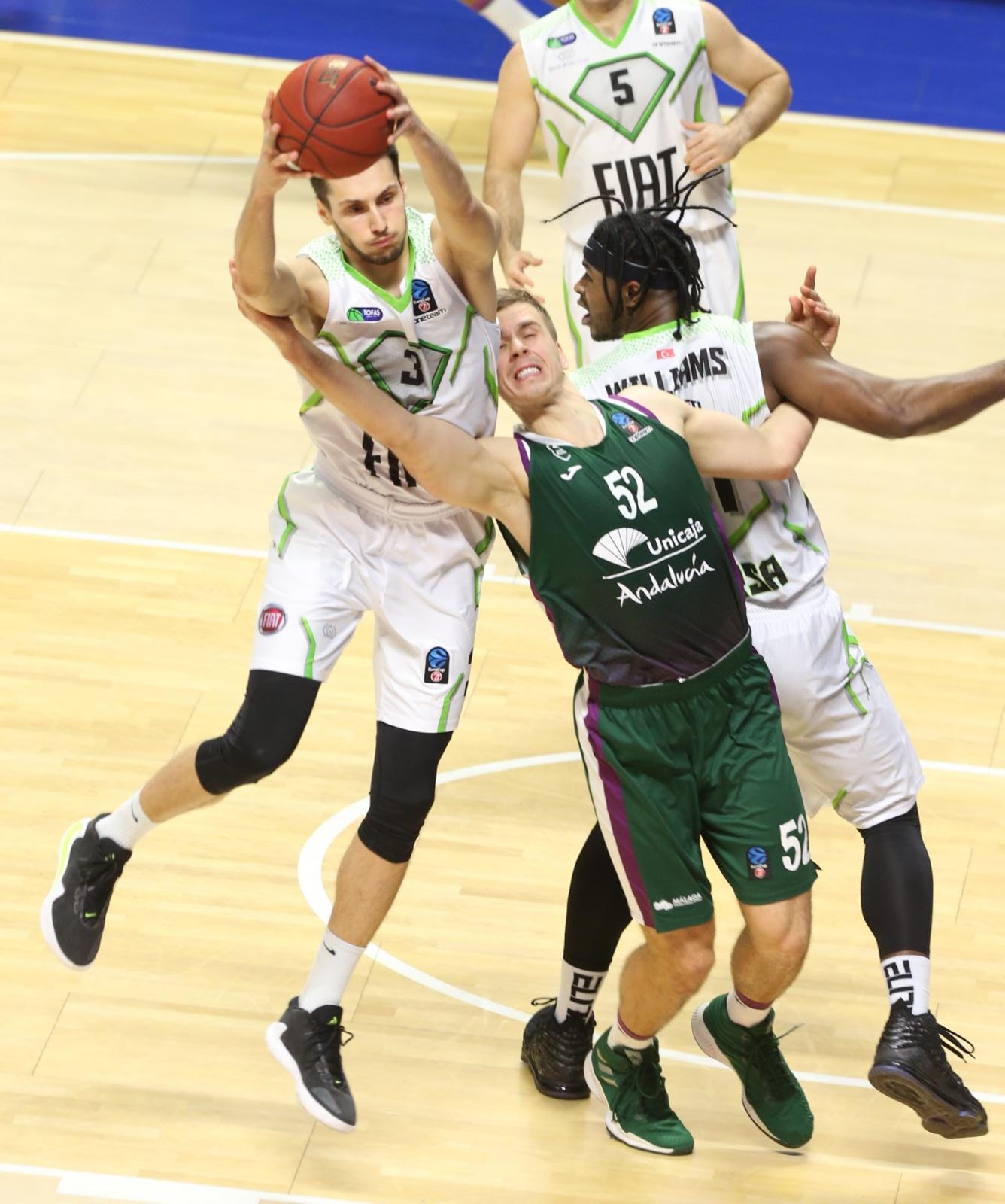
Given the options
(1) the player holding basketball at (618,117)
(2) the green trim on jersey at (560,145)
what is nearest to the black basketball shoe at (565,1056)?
(1) the player holding basketball at (618,117)

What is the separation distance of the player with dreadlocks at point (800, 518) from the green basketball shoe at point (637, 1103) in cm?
21

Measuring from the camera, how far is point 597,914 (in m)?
5.01

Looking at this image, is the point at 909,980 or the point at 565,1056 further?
the point at 565,1056

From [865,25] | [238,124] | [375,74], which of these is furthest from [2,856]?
[865,25]

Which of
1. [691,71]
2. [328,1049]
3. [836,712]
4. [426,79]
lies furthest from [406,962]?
[426,79]

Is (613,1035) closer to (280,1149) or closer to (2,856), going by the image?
(280,1149)

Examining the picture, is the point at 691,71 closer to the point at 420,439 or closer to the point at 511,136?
the point at 511,136

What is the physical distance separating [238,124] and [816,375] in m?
7.29

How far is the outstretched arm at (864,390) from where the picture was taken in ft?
15.8

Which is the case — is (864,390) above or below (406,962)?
above

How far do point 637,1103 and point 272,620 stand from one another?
152 centimetres

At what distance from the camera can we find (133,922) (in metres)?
5.73

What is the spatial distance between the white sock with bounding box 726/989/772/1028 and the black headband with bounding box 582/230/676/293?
1741 millimetres

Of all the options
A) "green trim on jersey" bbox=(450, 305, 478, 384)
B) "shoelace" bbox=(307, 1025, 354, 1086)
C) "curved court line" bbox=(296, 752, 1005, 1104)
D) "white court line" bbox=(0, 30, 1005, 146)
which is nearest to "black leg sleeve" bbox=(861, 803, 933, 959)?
"curved court line" bbox=(296, 752, 1005, 1104)
